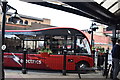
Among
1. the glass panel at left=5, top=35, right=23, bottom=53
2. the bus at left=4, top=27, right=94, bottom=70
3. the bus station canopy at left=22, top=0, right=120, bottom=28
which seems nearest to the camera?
the bus station canopy at left=22, top=0, right=120, bottom=28

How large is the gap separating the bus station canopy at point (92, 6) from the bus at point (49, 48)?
100.0 inches

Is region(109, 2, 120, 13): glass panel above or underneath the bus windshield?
above

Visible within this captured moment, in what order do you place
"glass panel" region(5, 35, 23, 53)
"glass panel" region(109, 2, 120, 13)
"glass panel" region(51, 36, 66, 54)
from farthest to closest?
"glass panel" region(5, 35, 23, 53) < "glass panel" region(51, 36, 66, 54) < "glass panel" region(109, 2, 120, 13)

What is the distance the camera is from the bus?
1037 cm

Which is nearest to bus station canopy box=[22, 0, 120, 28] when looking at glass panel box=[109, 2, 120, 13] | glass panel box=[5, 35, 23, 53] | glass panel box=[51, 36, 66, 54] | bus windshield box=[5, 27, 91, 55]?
glass panel box=[109, 2, 120, 13]

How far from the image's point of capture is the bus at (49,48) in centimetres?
1037

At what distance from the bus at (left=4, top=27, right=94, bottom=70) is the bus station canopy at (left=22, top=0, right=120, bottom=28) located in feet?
8.33

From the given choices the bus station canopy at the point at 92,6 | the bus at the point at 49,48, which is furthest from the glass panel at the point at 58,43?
the bus station canopy at the point at 92,6

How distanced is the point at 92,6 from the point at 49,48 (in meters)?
4.73

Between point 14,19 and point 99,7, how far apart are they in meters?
4.48

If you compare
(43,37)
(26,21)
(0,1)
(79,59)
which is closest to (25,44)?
(43,37)

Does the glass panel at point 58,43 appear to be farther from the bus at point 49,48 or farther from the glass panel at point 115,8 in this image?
the glass panel at point 115,8

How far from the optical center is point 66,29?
10.9 metres

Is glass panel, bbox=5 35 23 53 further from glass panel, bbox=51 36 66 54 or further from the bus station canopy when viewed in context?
the bus station canopy
